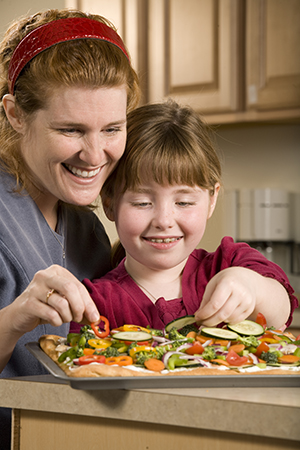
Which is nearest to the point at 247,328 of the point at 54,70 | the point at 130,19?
the point at 54,70

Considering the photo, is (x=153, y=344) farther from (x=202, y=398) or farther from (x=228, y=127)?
(x=228, y=127)

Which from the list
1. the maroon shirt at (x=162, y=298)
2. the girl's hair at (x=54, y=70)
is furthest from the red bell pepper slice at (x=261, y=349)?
the girl's hair at (x=54, y=70)

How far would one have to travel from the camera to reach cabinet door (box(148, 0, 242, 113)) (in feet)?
10.2

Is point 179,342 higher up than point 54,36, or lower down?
lower down

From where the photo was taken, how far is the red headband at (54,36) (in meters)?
1.20

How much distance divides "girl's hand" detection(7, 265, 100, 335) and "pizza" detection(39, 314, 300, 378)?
0.12 ft

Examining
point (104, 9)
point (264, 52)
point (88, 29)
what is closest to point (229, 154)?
point (264, 52)

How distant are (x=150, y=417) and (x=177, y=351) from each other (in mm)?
162

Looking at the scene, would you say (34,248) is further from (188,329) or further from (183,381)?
(183,381)

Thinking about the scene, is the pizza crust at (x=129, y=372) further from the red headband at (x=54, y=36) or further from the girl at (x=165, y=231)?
the red headband at (x=54, y=36)

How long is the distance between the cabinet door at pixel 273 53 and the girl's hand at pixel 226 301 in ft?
7.18

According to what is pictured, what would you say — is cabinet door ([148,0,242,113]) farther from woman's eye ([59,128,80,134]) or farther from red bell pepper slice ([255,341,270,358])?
red bell pepper slice ([255,341,270,358])

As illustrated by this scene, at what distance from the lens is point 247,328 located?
96 centimetres

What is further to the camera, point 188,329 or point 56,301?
point 188,329
